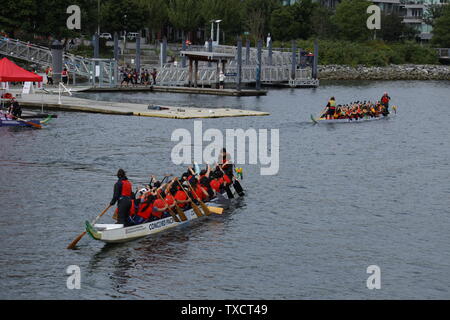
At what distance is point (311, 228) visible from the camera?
35688 mm

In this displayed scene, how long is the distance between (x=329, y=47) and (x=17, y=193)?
137m

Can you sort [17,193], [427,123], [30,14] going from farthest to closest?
1. [30,14]
2. [427,123]
3. [17,193]

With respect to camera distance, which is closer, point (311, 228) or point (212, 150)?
point (311, 228)

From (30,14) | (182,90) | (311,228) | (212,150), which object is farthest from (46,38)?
(311,228)

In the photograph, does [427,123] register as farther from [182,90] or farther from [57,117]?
[57,117]

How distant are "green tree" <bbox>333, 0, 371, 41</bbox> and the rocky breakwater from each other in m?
12.4

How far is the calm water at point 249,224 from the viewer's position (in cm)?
2838

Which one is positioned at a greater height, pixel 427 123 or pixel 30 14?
pixel 30 14

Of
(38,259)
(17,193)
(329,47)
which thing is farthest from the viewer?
(329,47)

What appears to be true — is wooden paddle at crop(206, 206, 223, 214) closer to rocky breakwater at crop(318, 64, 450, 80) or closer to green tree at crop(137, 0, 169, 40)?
green tree at crop(137, 0, 169, 40)

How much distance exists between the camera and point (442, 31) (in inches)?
7515

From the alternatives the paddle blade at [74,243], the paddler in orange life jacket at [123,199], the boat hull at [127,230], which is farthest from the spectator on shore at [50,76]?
the paddle blade at [74,243]

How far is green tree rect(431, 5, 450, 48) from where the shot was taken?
7466 inches

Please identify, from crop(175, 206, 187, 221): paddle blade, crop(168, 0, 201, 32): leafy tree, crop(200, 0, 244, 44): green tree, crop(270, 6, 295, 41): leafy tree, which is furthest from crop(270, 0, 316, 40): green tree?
crop(175, 206, 187, 221): paddle blade
